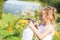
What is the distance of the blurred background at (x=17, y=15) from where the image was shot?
7.18 meters

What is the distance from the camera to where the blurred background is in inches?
283

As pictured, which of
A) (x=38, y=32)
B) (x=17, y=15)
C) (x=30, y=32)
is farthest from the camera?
(x=17, y=15)

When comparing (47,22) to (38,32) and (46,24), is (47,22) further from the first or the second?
(38,32)

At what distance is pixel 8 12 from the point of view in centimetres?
1042

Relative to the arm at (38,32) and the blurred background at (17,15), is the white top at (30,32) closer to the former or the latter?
the arm at (38,32)

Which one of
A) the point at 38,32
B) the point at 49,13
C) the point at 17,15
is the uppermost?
the point at 49,13

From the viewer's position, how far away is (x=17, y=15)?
9508 millimetres

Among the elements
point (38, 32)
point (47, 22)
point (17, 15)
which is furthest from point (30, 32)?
point (17, 15)

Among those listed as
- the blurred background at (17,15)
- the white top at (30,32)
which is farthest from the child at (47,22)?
the blurred background at (17,15)

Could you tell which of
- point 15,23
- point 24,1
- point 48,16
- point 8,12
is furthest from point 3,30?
point 48,16

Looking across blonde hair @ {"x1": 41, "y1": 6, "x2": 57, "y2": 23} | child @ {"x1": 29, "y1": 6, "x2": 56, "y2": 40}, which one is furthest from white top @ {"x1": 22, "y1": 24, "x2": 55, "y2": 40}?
blonde hair @ {"x1": 41, "y1": 6, "x2": 57, "y2": 23}

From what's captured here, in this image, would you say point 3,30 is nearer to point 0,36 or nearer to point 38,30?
point 0,36

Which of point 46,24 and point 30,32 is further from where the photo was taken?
point 46,24

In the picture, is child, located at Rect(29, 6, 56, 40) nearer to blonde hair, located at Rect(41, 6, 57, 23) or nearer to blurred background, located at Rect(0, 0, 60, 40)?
blonde hair, located at Rect(41, 6, 57, 23)
